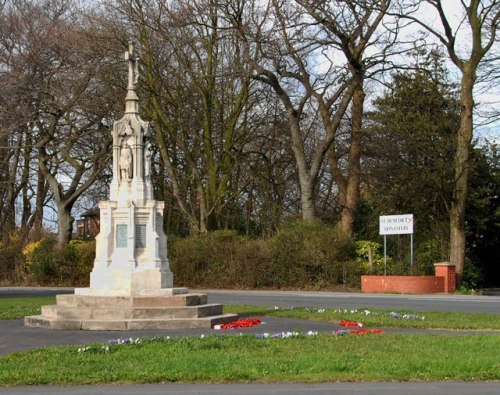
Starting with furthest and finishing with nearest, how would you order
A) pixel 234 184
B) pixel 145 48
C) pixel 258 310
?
1. pixel 234 184
2. pixel 145 48
3. pixel 258 310

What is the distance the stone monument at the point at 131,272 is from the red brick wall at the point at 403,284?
Answer: 15.9m

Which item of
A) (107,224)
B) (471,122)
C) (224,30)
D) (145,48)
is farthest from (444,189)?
(107,224)

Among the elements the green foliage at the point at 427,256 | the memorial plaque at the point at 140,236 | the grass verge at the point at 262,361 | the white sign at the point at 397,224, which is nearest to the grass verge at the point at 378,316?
the grass verge at the point at 262,361

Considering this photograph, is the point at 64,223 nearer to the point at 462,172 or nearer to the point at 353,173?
the point at 353,173

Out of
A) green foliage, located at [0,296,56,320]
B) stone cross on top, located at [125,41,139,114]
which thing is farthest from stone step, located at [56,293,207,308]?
stone cross on top, located at [125,41,139,114]

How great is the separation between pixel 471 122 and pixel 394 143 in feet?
12.4

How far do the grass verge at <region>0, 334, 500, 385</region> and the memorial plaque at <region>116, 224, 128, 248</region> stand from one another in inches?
201

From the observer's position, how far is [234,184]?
4319 centimetres

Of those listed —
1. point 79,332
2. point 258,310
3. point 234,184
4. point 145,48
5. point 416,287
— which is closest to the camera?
point 79,332

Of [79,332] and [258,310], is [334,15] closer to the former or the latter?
[258,310]

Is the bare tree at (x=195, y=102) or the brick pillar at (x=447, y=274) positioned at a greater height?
the bare tree at (x=195, y=102)

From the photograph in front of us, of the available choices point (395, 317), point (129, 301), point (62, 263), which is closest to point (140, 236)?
point (129, 301)

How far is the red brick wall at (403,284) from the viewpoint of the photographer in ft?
108

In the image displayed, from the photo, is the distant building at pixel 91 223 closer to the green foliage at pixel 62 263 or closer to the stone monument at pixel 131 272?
the green foliage at pixel 62 263
